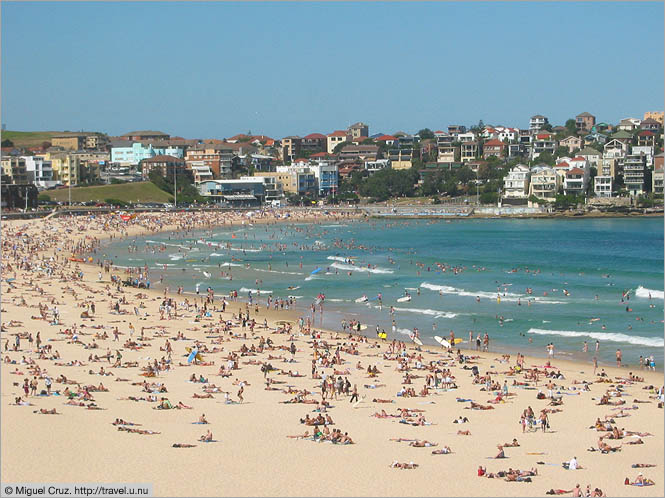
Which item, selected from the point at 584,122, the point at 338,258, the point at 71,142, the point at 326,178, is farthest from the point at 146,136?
the point at 338,258

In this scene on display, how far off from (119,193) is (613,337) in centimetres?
8478

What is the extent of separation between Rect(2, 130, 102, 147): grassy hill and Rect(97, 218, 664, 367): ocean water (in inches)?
4151

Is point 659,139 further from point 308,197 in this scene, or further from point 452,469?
point 452,469

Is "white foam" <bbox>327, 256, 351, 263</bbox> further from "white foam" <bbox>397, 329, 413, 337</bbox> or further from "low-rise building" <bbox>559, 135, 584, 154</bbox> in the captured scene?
"low-rise building" <bbox>559, 135, 584, 154</bbox>

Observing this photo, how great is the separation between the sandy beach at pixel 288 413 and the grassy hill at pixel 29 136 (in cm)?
14985

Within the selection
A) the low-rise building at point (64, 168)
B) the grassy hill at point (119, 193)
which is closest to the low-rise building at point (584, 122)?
the grassy hill at point (119, 193)

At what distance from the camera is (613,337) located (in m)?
29.2

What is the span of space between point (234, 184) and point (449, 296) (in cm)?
7872

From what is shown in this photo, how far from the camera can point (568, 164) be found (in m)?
105

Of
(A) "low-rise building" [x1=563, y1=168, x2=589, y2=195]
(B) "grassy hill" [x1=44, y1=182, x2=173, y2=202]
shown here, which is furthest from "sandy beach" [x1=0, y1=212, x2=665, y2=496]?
(A) "low-rise building" [x1=563, y1=168, x2=589, y2=195]

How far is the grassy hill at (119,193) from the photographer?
334 feet

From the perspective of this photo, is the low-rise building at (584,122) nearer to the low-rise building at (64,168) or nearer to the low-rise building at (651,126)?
the low-rise building at (651,126)

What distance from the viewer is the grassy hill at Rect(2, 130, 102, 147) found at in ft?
568

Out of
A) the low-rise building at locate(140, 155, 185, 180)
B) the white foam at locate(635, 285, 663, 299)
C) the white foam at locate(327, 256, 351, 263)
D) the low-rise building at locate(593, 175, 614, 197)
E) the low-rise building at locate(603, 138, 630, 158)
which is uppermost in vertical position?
the low-rise building at locate(603, 138, 630, 158)
